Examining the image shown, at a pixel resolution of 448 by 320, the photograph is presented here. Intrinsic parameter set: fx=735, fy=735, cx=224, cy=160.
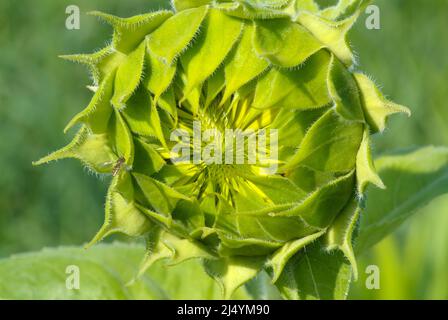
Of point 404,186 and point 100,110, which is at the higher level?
point 100,110

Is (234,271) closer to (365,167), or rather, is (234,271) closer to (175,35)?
(365,167)

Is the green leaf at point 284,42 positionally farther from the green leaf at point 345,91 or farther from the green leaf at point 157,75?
Result: the green leaf at point 157,75

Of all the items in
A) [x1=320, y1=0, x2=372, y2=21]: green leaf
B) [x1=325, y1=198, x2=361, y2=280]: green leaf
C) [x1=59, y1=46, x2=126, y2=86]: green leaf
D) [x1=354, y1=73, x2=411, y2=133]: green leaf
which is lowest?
[x1=325, y1=198, x2=361, y2=280]: green leaf

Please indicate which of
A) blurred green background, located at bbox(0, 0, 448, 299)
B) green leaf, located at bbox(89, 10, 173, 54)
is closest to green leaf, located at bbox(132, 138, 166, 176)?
green leaf, located at bbox(89, 10, 173, 54)

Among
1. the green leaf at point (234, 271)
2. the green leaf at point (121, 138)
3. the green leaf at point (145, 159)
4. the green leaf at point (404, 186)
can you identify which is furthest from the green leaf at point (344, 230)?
the green leaf at point (121, 138)

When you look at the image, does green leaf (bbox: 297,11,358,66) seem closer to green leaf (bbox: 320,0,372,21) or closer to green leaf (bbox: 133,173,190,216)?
green leaf (bbox: 320,0,372,21)

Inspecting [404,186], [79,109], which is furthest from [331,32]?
[79,109]

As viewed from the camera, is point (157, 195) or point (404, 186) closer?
point (157, 195)
